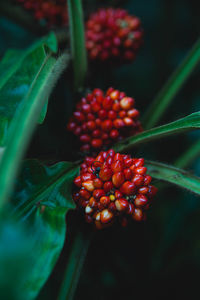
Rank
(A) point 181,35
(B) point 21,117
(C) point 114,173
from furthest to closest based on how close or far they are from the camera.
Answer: (A) point 181,35, (C) point 114,173, (B) point 21,117

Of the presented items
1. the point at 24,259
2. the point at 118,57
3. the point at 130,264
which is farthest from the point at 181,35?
the point at 24,259

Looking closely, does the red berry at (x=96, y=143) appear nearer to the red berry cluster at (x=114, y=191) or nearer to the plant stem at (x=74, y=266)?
the red berry cluster at (x=114, y=191)

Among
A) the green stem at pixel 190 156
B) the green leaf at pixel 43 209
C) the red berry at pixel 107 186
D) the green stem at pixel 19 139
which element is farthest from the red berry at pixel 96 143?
the green stem at pixel 190 156

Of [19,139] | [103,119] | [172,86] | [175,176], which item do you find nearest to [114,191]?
[175,176]

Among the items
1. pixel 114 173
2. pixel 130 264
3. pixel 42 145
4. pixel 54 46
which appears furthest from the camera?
pixel 130 264

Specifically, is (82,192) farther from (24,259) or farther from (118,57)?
(118,57)

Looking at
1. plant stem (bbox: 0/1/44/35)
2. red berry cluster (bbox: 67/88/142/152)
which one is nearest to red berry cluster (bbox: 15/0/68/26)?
plant stem (bbox: 0/1/44/35)

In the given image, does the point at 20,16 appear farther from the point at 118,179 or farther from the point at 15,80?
the point at 118,179

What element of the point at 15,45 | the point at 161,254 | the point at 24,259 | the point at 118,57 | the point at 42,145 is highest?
the point at 15,45
